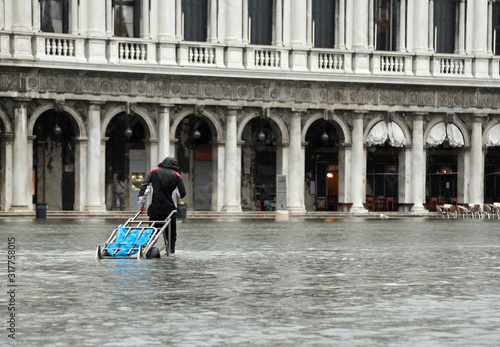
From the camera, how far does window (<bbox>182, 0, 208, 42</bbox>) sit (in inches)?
1745

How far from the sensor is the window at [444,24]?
1876 inches

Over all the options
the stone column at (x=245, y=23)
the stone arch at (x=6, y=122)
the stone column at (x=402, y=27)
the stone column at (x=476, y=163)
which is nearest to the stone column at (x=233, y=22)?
the stone column at (x=245, y=23)

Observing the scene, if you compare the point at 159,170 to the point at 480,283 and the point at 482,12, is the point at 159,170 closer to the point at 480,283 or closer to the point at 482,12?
the point at 480,283

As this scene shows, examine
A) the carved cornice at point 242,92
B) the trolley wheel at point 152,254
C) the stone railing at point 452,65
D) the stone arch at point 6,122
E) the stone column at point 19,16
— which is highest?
the stone column at point 19,16

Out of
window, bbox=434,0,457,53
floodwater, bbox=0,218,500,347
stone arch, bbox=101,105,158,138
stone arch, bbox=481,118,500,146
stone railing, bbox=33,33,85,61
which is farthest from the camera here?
window, bbox=434,0,457,53

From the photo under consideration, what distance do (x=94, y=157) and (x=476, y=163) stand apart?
16.7 metres

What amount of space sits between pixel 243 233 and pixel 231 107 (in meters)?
17.5

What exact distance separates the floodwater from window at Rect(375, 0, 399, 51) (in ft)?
90.2

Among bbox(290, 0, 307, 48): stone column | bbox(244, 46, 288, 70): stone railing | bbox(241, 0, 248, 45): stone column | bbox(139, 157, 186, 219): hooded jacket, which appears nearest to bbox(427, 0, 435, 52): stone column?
bbox(290, 0, 307, 48): stone column

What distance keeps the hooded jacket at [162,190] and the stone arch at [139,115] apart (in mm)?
24802

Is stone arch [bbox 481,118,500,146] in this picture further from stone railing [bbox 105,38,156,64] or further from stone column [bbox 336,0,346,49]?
stone railing [bbox 105,38,156,64]

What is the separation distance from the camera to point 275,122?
44.7m

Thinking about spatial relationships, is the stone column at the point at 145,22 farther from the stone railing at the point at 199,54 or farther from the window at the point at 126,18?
the stone railing at the point at 199,54

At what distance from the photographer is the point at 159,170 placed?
17.8m
